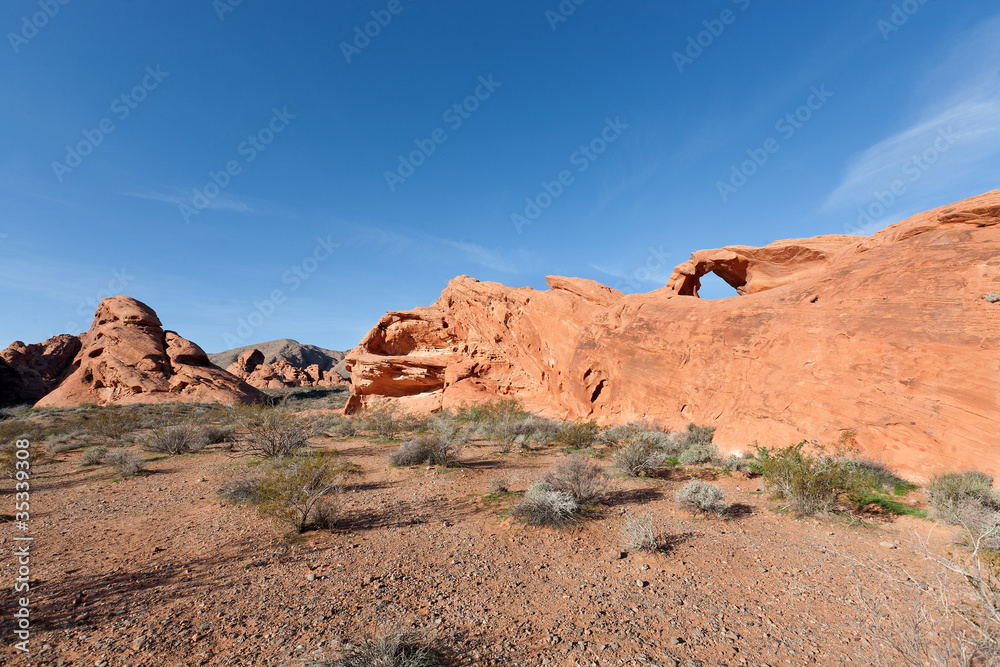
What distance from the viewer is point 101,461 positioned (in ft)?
36.2

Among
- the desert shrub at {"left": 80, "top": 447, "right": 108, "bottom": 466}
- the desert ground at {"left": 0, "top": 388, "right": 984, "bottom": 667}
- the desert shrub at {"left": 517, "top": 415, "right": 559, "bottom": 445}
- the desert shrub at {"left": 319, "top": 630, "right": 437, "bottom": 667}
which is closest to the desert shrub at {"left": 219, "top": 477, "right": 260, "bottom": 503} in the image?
the desert ground at {"left": 0, "top": 388, "right": 984, "bottom": 667}

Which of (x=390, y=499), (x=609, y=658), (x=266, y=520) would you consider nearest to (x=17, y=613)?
(x=266, y=520)

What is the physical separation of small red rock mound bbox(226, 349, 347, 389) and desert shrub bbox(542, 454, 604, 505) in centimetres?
5766

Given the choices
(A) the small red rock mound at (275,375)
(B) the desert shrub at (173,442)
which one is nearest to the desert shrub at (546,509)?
(B) the desert shrub at (173,442)

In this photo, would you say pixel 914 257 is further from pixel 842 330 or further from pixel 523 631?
pixel 523 631

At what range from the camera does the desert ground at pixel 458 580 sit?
11.5 ft

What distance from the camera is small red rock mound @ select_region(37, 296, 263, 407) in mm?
29844

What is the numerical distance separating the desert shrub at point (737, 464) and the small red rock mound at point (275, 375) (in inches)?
2287

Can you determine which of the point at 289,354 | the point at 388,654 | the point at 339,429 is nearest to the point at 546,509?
the point at 388,654

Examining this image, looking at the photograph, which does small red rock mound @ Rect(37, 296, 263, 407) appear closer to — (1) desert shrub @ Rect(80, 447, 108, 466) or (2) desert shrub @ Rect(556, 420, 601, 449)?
(1) desert shrub @ Rect(80, 447, 108, 466)

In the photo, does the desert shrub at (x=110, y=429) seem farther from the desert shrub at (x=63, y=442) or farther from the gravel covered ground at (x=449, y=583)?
the gravel covered ground at (x=449, y=583)

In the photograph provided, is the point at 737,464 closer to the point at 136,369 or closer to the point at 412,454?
the point at 412,454

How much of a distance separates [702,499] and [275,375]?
210ft

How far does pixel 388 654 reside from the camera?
122 inches
